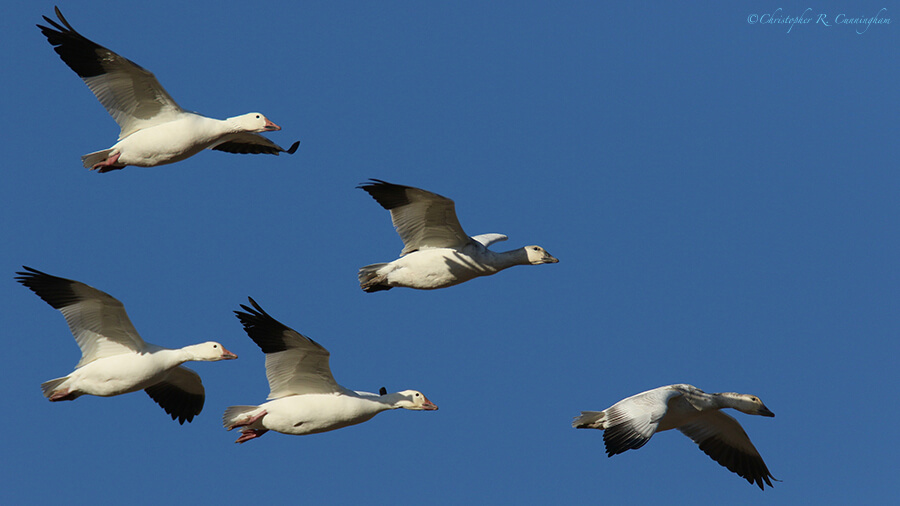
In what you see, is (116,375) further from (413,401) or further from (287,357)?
(413,401)

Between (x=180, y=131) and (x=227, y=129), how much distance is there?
64 centimetres

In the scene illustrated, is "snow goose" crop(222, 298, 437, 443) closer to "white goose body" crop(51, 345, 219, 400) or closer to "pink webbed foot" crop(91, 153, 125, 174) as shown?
"white goose body" crop(51, 345, 219, 400)

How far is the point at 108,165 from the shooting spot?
1602cm

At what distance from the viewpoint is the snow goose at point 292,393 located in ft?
48.9

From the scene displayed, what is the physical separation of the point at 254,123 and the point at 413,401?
435 centimetres

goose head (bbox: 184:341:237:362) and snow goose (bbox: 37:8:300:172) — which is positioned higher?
snow goose (bbox: 37:8:300:172)

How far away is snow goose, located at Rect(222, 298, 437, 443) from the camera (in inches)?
587

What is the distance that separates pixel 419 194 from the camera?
15984 millimetres

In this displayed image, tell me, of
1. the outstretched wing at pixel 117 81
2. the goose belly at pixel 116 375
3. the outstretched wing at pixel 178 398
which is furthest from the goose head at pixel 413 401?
the outstretched wing at pixel 117 81

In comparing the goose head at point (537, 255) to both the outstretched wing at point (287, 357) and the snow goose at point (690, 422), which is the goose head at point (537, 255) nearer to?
the snow goose at point (690, 422)

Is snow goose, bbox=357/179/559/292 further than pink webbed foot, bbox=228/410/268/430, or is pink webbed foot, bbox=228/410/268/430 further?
snow goose, bbox=357/179/559/292

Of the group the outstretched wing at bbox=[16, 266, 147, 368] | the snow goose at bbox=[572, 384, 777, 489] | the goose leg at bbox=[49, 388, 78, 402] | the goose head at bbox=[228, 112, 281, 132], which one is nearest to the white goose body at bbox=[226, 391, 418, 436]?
the outstretched wing at bbox=[16, 266, 147, 368]

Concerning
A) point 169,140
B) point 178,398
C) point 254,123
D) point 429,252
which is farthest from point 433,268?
point 178,398

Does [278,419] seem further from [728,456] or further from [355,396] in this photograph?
[728,456]
